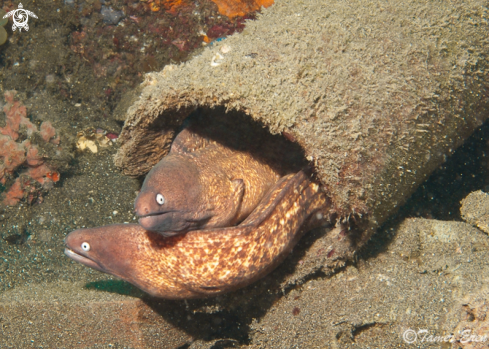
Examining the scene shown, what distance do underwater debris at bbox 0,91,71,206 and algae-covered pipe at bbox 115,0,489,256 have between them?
7.36ft

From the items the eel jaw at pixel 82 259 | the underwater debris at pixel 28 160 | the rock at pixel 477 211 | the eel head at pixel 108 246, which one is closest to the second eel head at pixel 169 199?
the eel head at pixel 108 246

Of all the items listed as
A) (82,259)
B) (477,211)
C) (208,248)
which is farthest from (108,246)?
(477,211)

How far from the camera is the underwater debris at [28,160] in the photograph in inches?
169

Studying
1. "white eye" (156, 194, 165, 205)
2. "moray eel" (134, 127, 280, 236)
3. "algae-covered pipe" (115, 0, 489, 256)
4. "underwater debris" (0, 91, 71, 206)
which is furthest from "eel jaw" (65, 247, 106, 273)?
"underwater debris" (0, 91, 71, 206)

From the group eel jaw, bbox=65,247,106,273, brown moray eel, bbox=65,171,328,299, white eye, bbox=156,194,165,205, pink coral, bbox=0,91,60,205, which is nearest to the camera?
white eye, bbox=156,194,165,205

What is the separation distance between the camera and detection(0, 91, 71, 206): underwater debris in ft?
14.1

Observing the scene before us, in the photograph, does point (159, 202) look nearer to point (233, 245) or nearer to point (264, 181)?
point (233, 245)

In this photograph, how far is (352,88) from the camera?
215 cm

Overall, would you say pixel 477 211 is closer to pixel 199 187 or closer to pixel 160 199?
pixel 199 187

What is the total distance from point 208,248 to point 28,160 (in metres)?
3.61

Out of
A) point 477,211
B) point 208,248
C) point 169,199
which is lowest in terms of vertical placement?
point 208,248

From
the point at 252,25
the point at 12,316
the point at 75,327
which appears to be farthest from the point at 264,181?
the point at 12,316

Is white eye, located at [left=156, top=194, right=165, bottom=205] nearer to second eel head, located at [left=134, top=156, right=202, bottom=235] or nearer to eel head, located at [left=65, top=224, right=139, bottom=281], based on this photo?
second eel head, located at [left=134, top=156, right=202, bottom=235]

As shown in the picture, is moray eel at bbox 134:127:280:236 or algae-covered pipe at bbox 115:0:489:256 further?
moray eel at bbox 134:127:280:236
